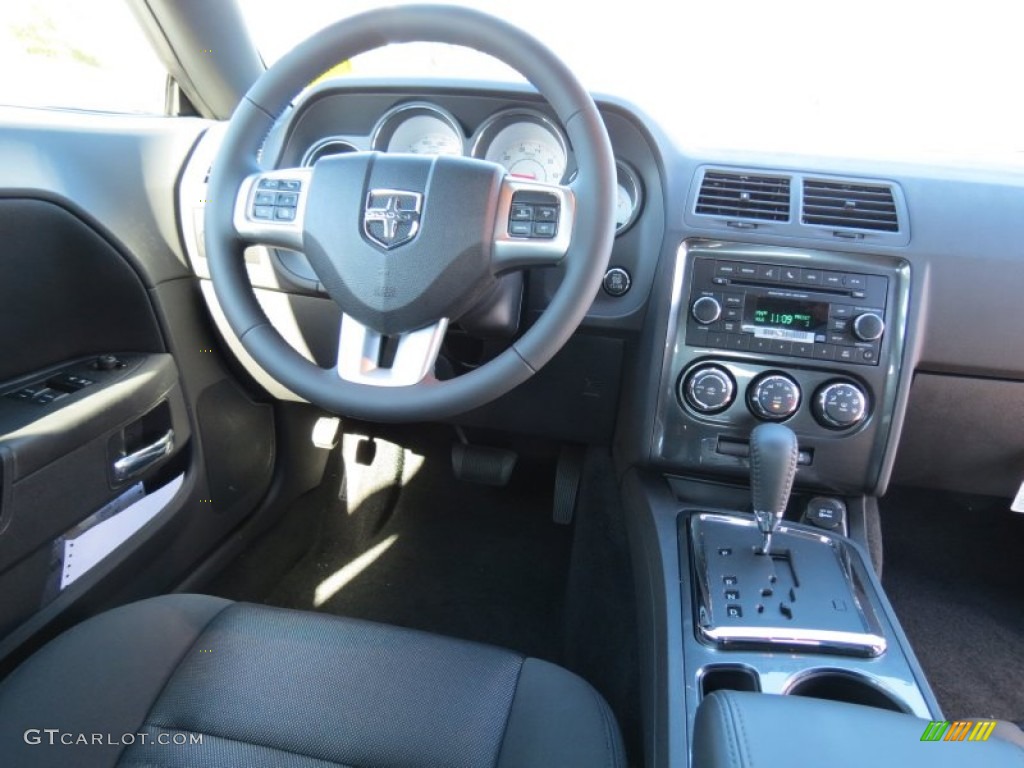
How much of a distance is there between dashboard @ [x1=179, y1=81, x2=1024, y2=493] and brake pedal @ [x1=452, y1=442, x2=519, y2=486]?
52 cm

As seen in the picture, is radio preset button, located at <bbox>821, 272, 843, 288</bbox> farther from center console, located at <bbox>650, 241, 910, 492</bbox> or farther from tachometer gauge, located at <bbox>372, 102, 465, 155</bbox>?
tachometer gauge, located at <bbox>372, 102, 465, 155</bbox>

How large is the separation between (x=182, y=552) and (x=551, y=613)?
90 cm

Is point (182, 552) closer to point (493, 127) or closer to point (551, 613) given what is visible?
point (551, 613)

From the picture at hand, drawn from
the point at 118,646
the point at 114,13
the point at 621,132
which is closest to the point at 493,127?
the point at 621,132

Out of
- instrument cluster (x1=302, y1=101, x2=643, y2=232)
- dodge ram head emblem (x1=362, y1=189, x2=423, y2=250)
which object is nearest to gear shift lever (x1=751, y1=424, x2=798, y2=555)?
instrument cluster (x1=302, y1=101, x2=643, y2=232)

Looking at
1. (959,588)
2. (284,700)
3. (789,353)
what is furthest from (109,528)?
(959,588)

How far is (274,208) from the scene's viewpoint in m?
1.04

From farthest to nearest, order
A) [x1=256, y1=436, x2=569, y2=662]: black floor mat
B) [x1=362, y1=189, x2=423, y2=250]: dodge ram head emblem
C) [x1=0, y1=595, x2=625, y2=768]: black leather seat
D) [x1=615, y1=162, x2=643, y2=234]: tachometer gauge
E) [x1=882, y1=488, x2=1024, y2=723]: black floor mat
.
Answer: [x1=256, y1=436, x2=569, y2=662]: black floor mat, [x1=882, y1=488, x2=1024, y2=723]: black floor mat, [x1=615, y1=162, x2=643, y2=234]: tachometer gauge, [x1=362, y1=189, x2=423, y2=250]: dodge ram head emblem, [x1=0, y1=595, x2=625, y2=768]: black leather seat

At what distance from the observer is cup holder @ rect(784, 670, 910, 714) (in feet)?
3.03

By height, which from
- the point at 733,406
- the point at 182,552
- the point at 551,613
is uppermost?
the point at 733,406

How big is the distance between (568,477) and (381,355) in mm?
934

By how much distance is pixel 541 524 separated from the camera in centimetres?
204

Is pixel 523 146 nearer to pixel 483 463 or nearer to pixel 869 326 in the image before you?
pixel 869 326

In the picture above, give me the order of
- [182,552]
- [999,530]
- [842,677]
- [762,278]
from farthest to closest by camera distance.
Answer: [999,530]
[182,552]
[762,278]
[842,677]
